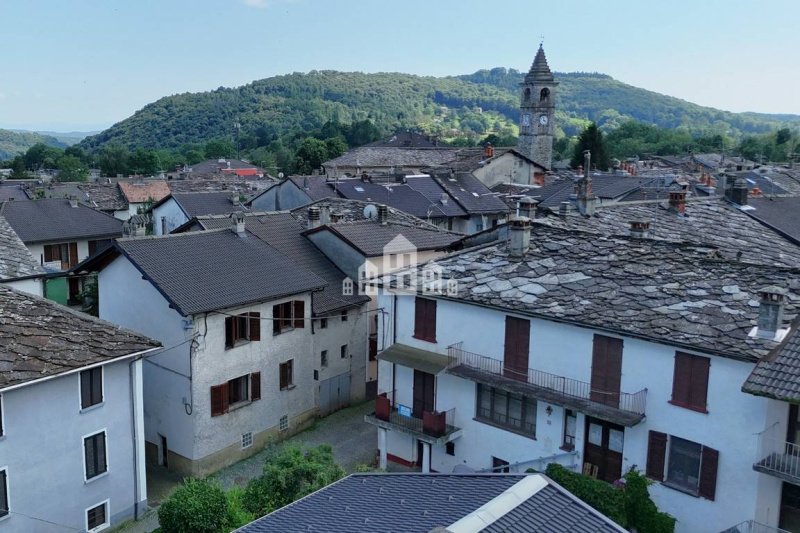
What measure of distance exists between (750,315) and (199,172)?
4343 inches

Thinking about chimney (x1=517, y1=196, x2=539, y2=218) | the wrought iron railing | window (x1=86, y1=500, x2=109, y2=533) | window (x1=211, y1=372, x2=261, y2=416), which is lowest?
window (x1=86, y1=500, x2=109, y2=533)

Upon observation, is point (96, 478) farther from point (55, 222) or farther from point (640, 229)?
point (55, 222)

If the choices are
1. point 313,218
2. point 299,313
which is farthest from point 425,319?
point 313,218

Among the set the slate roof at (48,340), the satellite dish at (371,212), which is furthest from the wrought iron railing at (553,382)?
the satellite dish at (371,212)

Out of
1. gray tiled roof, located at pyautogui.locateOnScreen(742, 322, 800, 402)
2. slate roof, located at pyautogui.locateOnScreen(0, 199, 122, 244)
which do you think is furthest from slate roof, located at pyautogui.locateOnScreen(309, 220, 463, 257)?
slate roof, located at pyautogui.locateOnScreen(0, 199, 122, 244)

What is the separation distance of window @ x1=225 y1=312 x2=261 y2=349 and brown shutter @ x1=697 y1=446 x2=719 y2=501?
15.5 meters

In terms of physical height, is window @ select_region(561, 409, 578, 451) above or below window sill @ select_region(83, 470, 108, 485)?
above

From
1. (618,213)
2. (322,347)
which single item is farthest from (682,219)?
(322,347)

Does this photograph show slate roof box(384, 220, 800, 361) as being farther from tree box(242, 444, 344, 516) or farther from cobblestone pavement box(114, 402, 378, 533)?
tree box(242, 444, 344, 516)

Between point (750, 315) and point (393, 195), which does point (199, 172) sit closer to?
point (393, 195)

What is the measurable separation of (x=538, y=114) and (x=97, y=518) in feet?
304

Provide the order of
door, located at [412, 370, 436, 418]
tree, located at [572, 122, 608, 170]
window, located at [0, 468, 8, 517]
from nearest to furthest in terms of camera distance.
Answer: window, located at [0, 468, 8, 517]
door, located at [412, 370, 436, 418]
tree, located at [572, 122, 608, 170]

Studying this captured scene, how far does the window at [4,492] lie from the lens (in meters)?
17.2

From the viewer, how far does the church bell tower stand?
337 ft
